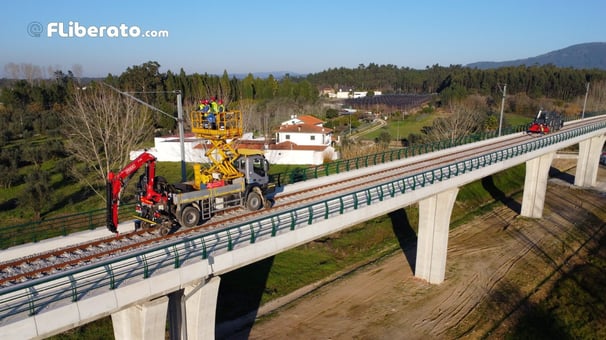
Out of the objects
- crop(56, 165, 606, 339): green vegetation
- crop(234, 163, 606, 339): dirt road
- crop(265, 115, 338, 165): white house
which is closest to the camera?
crop(234, 163, 606, 339): dirt road

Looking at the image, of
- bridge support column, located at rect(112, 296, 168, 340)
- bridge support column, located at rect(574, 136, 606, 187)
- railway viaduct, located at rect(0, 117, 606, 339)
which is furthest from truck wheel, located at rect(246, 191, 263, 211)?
bridge support column, located at rect(574, 136, 606, 187)

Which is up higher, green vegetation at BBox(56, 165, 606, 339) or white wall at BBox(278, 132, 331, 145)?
white wall at BBox(278, 132, 331, 145)

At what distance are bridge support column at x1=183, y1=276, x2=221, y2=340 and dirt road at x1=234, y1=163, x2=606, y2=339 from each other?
6.74 m

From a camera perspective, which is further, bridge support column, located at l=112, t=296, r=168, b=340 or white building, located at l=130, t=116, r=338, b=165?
white building, located at l=130, t=116, r=338, b=165

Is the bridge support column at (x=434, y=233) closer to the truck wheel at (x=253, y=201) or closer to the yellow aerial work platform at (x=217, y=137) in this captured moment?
the truck wheel at (x=253, y=201)

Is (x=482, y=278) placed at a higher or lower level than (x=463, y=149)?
lower

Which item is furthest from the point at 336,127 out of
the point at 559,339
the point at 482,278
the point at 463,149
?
the point at 559,339

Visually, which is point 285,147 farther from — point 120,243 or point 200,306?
point 200,306

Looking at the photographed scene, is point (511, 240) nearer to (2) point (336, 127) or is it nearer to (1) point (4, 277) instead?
(1) point (4, 277)

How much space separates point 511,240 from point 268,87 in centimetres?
7996

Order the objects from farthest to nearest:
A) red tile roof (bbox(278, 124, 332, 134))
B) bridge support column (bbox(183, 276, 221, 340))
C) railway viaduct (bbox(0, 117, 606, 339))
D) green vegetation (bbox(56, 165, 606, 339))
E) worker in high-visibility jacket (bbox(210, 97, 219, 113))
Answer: red tile roof (bbox(278, 124, 332, 134)) → green vegetation (bbox(56, 165, 606, 339)) → worker in high-visibility jacket (bbox(210, 97, 219, 113)) → bridge support column (bbox(183, 276, 221, 340)) → railway viaduct (bbox(0, 117, 606, 339))

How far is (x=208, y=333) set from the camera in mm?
15898

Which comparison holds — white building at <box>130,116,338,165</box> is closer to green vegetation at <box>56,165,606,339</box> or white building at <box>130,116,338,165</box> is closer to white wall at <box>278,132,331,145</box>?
white wall at <box>278,132,331,145</box>

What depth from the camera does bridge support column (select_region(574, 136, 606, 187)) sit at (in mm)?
52578
